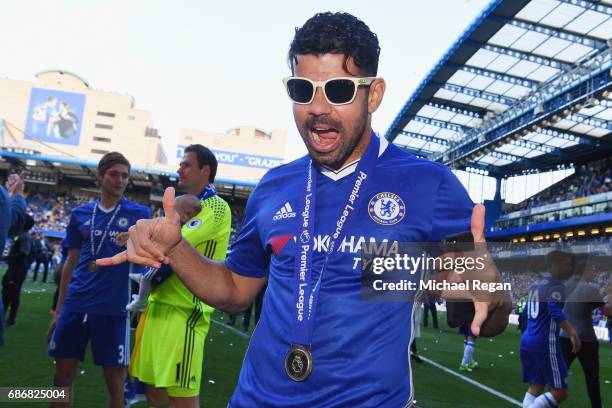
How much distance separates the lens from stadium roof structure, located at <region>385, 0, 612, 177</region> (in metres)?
21.8

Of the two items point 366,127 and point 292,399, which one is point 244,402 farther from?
point 366,127

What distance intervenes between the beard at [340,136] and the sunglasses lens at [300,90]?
0.08 metres

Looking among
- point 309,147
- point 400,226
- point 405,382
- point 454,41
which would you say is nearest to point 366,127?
point 309,147

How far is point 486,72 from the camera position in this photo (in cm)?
2722

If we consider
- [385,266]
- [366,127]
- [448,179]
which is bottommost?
[385,266]

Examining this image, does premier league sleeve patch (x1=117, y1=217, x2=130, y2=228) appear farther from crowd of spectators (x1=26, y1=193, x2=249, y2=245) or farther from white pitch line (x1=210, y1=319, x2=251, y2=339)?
crowd of spectators (x1=26, y1=193, x2=249, y2=245)

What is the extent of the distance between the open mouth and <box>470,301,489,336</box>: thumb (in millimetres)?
770

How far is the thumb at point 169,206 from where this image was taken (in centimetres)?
201

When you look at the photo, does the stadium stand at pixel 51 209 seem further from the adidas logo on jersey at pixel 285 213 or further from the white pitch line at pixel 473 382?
the adidas logo on jersey at pixel 285 213

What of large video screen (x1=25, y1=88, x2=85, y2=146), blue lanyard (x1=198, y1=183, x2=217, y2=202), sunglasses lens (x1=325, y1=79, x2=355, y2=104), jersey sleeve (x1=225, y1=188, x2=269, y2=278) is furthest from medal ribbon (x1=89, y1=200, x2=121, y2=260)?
large video screen (x1=25, y1=88, x2=85, y2=146)

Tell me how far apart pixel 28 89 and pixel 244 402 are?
8230 centimetres

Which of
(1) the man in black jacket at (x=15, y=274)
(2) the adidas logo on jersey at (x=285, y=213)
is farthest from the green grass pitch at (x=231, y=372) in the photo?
(2) the adidas logo on jersey at (x=285, y=213)

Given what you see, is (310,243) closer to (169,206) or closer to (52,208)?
(169,206)

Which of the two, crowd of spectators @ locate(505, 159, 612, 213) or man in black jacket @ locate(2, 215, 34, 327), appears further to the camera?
crowd of spectators @ locate(505, 159, 612, 213)
